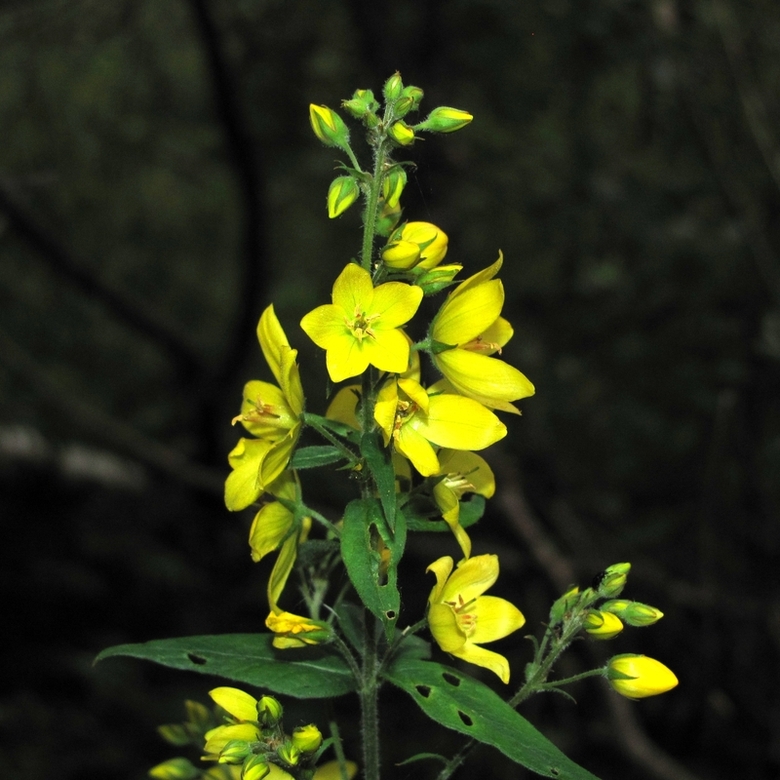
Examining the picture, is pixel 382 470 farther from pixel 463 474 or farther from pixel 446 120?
pixel 446 120

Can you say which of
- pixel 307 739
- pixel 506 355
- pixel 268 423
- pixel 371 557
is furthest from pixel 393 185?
pixel 506 355

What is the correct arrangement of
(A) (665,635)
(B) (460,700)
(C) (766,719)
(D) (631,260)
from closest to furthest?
(B) (460,700)
(C) (766,719)
(A) (665,635)
(D) (631,260)

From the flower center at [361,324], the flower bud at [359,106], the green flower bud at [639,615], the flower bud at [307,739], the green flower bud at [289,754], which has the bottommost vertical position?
the green flower bud at [289,754]

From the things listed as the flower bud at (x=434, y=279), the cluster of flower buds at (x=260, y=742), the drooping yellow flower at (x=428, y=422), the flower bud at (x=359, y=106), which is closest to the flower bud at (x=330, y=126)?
the flower bud at (x=359, y=106)

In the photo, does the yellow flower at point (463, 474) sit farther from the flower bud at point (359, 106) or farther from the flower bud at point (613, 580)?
the flower bud at point (359, 106)

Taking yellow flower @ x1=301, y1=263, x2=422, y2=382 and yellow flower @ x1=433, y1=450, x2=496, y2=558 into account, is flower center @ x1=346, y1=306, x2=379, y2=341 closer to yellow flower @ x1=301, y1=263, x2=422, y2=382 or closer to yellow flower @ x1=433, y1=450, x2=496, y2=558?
yellow flower @ x1=301, y1=263, x2=422, y2=382

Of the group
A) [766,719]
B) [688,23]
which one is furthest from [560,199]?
[766,719]

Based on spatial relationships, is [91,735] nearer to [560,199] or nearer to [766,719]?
[766,719]
